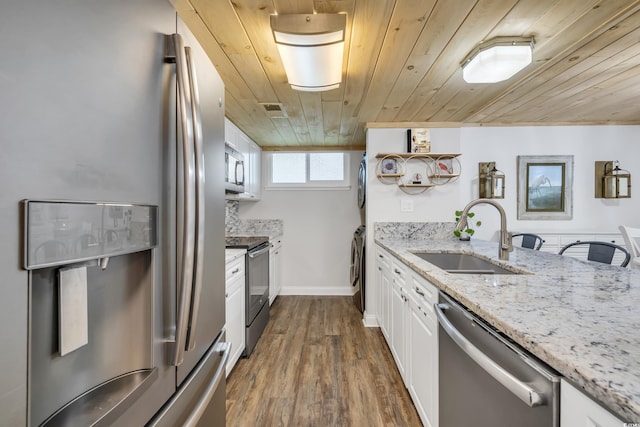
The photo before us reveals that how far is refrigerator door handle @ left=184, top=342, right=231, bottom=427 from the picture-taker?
0.73 metres

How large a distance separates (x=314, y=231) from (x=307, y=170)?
3.00 feet

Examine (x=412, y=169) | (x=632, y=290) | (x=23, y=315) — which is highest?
(x=412, y=169)

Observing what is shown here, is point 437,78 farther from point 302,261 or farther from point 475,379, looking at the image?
point 302,261

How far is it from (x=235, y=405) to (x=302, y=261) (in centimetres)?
243

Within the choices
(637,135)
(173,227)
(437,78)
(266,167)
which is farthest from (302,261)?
(637,135)

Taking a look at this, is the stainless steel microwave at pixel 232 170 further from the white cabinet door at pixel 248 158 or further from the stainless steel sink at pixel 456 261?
the stainless steel sink at pixel 456 261

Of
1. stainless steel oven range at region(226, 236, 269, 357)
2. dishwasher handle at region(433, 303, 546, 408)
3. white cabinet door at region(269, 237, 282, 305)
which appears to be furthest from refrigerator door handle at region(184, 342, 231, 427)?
white cabinet door at region(269, 237, 282, 305)

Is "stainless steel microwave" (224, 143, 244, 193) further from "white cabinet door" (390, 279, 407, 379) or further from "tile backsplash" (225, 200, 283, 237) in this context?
"white cabinet door" (390, 279, 407, 379)

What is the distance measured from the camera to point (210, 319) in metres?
0.94

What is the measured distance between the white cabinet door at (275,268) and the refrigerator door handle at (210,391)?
2.32m

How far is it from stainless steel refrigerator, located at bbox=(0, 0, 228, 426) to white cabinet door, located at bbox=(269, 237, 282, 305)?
8.36ft

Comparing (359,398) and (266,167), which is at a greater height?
(266,167)

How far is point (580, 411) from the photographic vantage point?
558mm

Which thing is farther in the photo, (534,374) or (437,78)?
(437,78)
